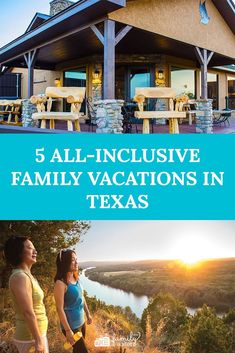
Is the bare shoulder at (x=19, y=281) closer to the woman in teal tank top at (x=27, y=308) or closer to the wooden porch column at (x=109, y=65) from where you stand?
the woman in teal tank top at (x=27, y=308)

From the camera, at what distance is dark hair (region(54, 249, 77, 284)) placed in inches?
104

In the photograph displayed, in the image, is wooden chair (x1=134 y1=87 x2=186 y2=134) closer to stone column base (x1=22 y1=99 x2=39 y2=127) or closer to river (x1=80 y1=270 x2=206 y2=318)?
stone column base (x1=22 y1=99 x2=39 y2=127)

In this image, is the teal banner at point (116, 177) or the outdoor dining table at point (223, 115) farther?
the outdoor dining table at point (223, 115)

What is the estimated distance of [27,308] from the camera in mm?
2471

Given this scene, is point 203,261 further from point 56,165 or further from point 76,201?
point 56,165

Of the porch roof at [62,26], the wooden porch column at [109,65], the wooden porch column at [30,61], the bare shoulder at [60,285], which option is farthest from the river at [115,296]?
the wooden porch column at [30,61]

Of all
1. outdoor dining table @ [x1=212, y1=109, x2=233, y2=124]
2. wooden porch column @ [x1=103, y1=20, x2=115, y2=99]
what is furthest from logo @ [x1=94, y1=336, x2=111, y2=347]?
outdoor dining table @ [x1=212, y1=109, x2=233, y2=124]

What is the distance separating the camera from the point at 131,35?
959 cm

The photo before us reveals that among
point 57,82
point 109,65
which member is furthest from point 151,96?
point 57,82

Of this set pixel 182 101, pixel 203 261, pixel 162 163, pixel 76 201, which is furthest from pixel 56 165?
pixel 182 101

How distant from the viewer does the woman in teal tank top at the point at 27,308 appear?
248 centimetres

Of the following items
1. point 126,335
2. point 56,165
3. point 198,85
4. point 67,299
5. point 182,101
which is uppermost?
point 198,85

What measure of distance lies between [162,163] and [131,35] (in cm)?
696

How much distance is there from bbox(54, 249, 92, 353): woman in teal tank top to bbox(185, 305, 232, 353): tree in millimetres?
564
